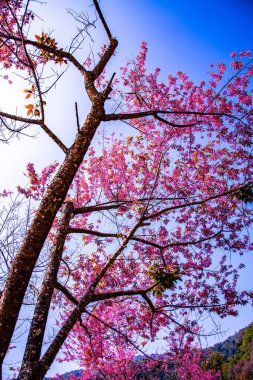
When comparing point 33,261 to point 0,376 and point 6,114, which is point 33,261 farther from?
point 6,114

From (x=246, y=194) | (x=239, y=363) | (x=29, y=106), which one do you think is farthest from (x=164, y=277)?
(x=239, y=363)

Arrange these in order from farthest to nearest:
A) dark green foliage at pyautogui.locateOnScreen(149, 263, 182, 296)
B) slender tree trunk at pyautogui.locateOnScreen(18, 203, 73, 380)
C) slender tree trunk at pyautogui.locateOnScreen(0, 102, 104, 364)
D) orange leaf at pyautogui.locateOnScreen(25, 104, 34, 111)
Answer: dark green foliage at pyautogui.locateOnScreen(149, 263, 182, 296) < orange leaf at pyautogui.locateOnScreen(25, 104, 34, 111) < slender tree trunk at pyautogui.locateOnScreen(18, 203, 73, 380) < slender tree trunk at pyautogui.locateOnScreen(0, 102, 104, 364)

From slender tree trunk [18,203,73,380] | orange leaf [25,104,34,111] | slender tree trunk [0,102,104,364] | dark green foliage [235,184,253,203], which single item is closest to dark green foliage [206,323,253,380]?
dark green foliage [235,184,253,203]

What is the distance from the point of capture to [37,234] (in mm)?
3729

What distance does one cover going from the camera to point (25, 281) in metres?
3.41

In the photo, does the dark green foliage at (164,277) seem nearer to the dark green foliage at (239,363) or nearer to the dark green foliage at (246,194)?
the dark green foliage at (246,194)

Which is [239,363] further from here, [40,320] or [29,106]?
[29,106]

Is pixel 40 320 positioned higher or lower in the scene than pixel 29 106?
lower

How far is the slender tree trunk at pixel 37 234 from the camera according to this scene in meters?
3.15

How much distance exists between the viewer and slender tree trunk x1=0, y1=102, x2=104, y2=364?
3.15m

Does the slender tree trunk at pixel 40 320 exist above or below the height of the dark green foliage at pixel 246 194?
below

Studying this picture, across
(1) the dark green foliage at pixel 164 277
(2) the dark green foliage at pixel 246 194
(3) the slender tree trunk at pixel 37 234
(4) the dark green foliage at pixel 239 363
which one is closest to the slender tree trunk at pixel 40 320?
(3) the slender tree trunk at pixel 37 234

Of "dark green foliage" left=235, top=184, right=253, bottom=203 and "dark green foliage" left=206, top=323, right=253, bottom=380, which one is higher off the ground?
"dark green foliage" left=235, top=184, right=253, bottom=203

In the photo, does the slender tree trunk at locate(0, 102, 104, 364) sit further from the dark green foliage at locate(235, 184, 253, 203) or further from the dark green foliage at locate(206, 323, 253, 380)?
the dark green foliage at locate(206, 323, 253, 380)
